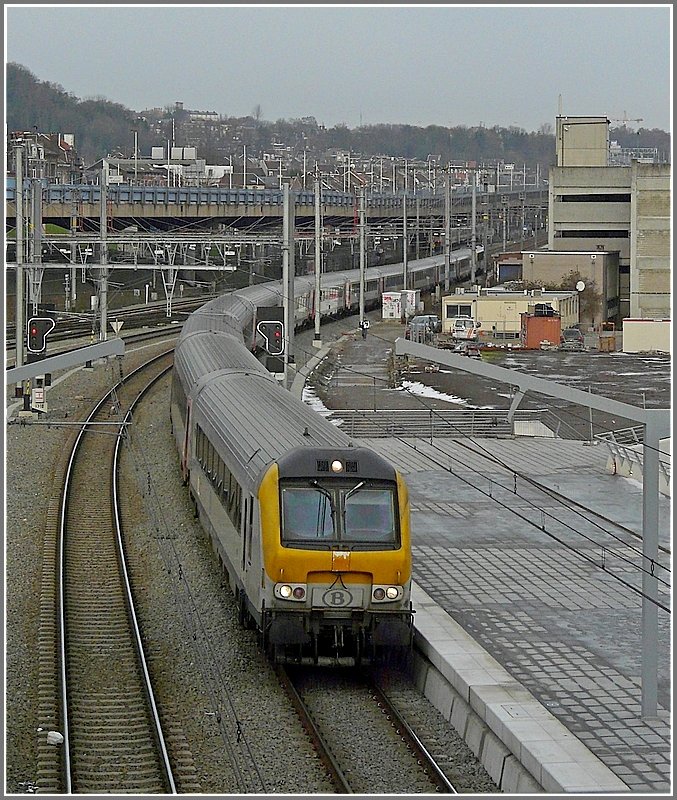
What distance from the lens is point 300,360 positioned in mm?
37719

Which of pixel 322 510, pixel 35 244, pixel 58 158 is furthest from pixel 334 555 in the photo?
pixel 58 158

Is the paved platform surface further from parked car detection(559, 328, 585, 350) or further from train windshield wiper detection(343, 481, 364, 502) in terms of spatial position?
parked car detection(559, 328, 585, 350)

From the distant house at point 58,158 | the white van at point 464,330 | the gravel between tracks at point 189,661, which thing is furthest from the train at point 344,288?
the distant house at point 58,158

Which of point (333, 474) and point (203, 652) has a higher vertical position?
point (333, 474)

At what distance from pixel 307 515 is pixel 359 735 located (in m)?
1.78

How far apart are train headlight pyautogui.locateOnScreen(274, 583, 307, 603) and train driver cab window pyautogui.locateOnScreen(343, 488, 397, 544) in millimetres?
518

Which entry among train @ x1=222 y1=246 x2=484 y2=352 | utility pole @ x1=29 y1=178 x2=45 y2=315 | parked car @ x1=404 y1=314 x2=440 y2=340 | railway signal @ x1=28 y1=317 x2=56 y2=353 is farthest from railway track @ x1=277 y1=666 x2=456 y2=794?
parked car @ x1=404 y1=314 x2=440 y2=340

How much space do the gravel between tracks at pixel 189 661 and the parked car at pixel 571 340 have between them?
27.3 metres

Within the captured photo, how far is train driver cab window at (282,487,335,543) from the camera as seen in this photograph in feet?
33.1

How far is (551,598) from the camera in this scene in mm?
12844

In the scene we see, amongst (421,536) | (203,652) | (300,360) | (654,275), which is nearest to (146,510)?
(421,536)

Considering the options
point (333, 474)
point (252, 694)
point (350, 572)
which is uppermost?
point (333, 474)

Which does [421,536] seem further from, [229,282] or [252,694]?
[229,282]

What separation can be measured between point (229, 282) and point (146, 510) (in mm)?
44197
